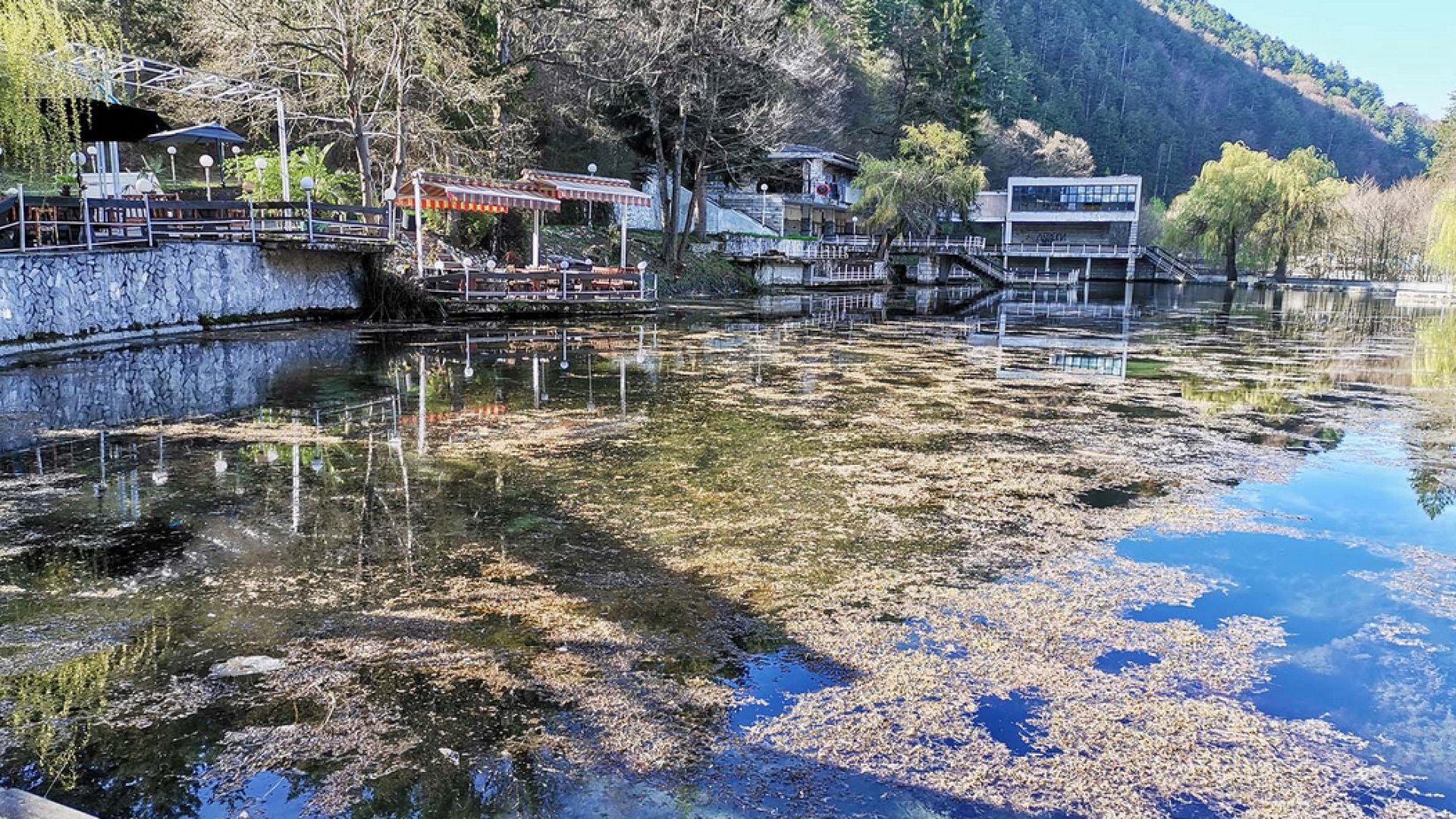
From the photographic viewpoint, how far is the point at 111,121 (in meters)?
16.3

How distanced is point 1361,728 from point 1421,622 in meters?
1.62

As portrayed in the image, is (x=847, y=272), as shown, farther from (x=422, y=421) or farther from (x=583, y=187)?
(x=422, y=421)

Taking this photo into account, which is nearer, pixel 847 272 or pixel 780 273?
pixel 780 273

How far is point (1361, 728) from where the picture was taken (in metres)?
3.90

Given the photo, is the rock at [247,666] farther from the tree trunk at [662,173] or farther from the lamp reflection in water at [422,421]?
the tree trunk at [662,173]

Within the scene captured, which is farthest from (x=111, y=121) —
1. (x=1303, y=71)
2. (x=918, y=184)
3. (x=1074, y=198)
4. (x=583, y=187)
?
(x=1303, y=71)

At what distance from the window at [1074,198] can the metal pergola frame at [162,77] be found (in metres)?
53.0

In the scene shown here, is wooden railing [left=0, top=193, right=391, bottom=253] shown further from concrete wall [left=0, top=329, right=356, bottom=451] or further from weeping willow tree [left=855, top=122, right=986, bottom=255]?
weeping willow tree [left=855, top=122, right=986, bottom=255]

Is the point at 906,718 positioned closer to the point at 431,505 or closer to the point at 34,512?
the point at 431,505

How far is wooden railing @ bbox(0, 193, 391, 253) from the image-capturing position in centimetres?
1418

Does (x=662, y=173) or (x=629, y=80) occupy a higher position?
(x=629, y=80)

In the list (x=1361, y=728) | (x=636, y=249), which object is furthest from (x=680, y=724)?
(x=636, y=249)

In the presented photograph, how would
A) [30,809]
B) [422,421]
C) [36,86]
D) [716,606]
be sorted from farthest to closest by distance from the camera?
[36,86] → [422,421] → [716,606] → [30,809]

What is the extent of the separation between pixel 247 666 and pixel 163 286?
577 inches
